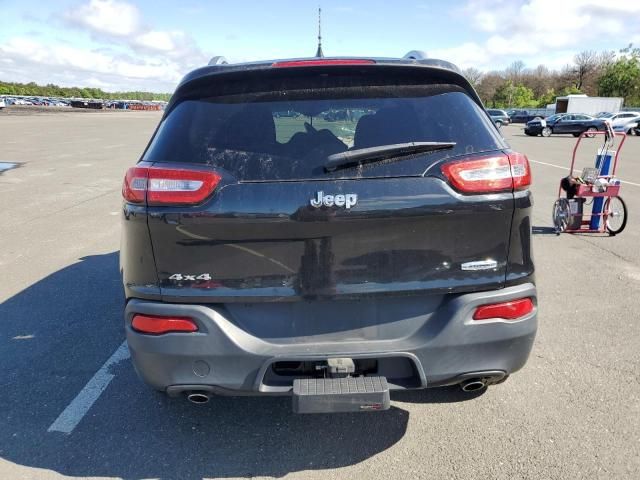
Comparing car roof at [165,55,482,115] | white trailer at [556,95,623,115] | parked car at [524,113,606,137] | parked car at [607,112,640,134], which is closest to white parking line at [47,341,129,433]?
car roof at [165,55,482,115]

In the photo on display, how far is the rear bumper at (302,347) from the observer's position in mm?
2113

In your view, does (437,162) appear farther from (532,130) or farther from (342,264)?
(532,130)

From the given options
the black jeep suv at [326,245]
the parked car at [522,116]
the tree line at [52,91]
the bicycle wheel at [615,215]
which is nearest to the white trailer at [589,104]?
the parked car at [522,116]

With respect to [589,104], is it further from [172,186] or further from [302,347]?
[172,186]

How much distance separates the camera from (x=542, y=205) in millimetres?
8828

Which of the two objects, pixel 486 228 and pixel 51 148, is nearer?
pixel 486 228

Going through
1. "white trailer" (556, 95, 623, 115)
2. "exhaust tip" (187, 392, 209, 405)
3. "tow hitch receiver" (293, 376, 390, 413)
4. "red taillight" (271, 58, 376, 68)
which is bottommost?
"exhaust tip" (187, 392, 209, 405)

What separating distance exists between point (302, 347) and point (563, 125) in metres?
37.7

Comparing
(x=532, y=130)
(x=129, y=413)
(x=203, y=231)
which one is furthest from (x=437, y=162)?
(x=532, y=130)

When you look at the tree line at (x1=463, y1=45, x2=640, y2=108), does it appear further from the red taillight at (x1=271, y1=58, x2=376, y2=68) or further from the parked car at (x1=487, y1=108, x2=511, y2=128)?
the red taillight at (x1=271, y1=58, x2=376, y2=68)

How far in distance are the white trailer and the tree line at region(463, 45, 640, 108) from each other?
9812 mm

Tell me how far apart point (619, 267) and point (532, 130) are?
32.1m

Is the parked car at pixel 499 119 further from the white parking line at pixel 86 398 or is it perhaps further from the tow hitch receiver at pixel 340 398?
the white parking line at pixel 86 398

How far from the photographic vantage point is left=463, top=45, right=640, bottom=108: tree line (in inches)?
2414
